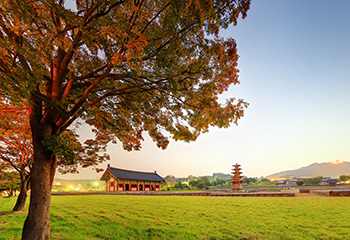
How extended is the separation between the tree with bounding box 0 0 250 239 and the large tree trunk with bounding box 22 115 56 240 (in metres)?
0.03

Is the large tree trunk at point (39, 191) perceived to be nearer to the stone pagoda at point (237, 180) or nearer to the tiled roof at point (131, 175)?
the stone pagoda at point (237, 180)

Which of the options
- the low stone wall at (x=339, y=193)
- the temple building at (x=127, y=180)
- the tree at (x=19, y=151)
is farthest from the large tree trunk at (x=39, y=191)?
the temple building at (x=127, y=180)

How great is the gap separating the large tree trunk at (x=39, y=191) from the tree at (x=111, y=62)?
26 mm

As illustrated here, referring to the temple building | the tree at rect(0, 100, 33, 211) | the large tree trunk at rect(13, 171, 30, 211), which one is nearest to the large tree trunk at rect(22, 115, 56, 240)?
the tree at rect(0, 100, 33, 211)

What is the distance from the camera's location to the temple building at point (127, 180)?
1559 inches

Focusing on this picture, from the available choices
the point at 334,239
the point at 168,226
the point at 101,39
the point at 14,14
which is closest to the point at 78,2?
the point at 101,39

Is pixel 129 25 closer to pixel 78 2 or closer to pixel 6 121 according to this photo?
pixel 78 2

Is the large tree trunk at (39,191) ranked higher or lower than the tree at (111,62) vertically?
lower

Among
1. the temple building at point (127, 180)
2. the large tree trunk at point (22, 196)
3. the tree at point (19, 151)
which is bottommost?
the temple building at point (127, 180)

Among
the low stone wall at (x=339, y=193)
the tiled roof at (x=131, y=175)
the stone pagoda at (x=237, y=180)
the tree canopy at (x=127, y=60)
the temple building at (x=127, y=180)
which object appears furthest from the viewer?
the tiled roof at (x=131, y=175)

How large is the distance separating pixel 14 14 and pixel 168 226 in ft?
26.0

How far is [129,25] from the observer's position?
4316 millimetres

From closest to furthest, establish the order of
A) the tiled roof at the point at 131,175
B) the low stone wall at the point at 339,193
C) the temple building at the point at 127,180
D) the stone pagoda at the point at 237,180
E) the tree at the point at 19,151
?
the tree at the point at 19,151 → the low stone wall at the point at 339,193 → the stone pagoda at the point at 237,180 → the temple building at the point at 127,180 → the tiled roof at the point at 131,175

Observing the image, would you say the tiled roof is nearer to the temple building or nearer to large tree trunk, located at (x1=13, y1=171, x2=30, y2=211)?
the temple building
